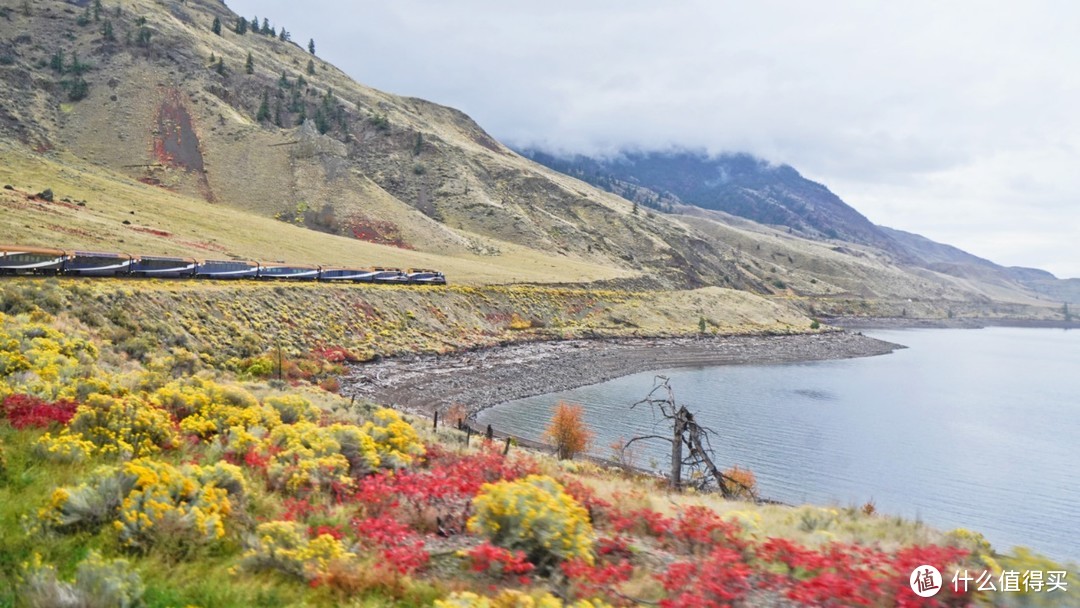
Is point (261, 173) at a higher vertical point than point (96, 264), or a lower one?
higher

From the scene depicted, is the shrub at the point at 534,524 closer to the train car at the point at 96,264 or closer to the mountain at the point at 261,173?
the train car at the point at 96,264

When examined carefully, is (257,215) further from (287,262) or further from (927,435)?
(927,435)

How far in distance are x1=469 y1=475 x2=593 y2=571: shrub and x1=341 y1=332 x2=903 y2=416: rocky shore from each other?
26472 mm

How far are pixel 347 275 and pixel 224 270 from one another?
13.0 meters

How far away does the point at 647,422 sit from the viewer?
41469mm

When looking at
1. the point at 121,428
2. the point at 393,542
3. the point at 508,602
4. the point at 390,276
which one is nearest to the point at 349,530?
the point at 393,542

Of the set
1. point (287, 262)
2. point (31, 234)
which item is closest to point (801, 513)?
point (31, 234)

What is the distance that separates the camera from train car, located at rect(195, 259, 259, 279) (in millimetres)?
41781

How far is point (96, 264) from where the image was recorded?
33.7m

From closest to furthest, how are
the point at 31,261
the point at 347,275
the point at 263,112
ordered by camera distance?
the point at 31,261 → the point at 347,275 → the point at 263,112

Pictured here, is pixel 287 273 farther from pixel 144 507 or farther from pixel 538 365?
pixel 144 507

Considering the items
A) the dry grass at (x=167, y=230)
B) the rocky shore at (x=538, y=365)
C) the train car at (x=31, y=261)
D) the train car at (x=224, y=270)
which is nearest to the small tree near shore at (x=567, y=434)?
the rocky shore at (x=538, y=365)

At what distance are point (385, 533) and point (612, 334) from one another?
2603 inches

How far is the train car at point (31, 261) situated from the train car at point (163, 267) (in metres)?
4.48
